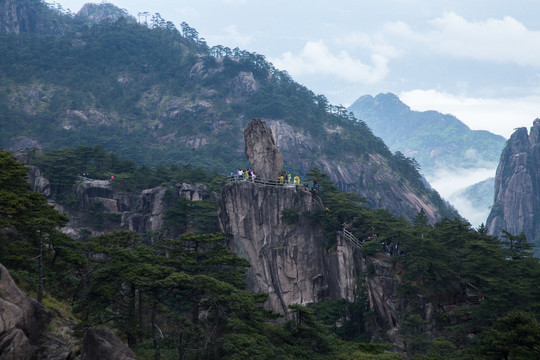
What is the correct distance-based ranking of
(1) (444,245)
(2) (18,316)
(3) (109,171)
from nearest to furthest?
(2) (18,316) < (1) (444,245) < (3) (109,171)

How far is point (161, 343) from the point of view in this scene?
80.1ft

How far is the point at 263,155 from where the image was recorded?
45094 mm

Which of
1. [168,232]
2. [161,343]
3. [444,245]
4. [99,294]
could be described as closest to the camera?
[99,294]

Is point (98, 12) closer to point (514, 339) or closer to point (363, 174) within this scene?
point (363, 174)

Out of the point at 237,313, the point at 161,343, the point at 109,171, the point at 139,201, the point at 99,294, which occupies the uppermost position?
A: the point at 109,171

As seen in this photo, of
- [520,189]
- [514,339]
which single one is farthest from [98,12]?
[514,339]

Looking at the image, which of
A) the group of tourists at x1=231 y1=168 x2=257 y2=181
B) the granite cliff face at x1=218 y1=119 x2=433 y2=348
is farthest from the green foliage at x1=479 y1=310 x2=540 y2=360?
the group of tourists at x1=231 y1=168 x2=257 y2=181

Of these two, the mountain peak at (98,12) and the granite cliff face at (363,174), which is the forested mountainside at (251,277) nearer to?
the granite cliff face at (363,174)

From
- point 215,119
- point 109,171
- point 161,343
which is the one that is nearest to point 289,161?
point 215,119

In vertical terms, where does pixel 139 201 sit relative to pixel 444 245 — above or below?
above

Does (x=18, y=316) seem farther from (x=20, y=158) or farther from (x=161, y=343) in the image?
(x=20, y=158)

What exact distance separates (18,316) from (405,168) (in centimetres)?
10003

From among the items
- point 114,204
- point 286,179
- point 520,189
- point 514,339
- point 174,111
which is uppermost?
point 174,111

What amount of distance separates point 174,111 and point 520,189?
3252 inches
